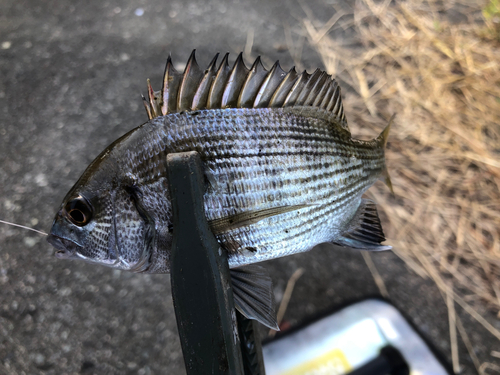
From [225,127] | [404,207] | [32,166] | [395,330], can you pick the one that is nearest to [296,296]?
[395,330]

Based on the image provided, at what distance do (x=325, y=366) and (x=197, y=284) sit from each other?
0.77m

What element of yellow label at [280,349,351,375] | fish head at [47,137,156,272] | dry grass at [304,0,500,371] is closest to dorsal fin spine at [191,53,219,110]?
fish head at [47,137,156,272]

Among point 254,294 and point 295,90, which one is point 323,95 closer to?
point 295,90

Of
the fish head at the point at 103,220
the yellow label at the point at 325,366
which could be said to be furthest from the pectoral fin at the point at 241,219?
the yellow label at the point at 325,366

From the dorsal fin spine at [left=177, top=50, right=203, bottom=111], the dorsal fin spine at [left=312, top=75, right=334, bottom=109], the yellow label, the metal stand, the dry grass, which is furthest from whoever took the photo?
the dry grass

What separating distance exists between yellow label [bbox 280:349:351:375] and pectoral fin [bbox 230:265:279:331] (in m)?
0.52

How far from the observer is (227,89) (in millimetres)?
694

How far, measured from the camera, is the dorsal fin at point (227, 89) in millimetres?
677

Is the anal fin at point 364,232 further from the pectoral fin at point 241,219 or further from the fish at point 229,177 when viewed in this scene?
the pectoral fin at point 241,219

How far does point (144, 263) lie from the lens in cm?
67

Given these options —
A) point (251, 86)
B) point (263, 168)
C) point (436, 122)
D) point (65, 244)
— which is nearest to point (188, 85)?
point (251, 86)

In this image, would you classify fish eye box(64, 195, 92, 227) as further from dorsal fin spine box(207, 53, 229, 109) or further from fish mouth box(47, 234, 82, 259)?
dorsal fin spine box(207, 53, 229, 109)

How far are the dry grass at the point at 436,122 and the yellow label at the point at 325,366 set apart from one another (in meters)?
0.54

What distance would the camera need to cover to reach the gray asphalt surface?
1132mm
